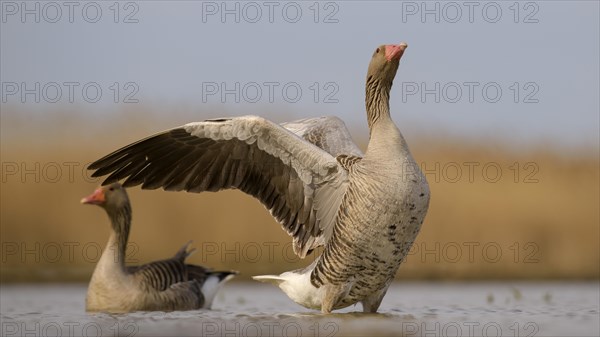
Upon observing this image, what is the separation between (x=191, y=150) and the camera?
1091cm

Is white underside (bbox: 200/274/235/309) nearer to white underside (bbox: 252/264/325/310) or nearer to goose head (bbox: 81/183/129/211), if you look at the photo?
goose head (bbox: 81/183/129/211)

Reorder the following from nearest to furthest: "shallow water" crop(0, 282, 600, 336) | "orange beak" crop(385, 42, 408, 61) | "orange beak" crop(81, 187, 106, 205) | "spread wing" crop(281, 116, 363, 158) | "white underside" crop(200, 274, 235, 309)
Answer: "shallow water" crop(0, 282, 600, 336), "orange beak" crop(385, 42, 408, 61), "spread wing" crop(281, 116, 363, 158), "white underside" crop(200, 274, 235, 309), "orange beak" crop(81, 187, 106, 205)

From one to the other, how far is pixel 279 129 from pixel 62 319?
10.9 ft

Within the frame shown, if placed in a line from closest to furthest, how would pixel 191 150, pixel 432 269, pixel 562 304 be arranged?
pixel 191 150 < pixel 562 304 < pixel 432 269

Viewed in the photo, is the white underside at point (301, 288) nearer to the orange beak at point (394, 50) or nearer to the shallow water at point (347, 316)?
the shallow water at point (347, 316)

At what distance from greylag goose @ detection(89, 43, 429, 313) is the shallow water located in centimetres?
45

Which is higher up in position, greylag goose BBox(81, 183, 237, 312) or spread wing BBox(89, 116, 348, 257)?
spread wing BBox(89, 116, 348, 257)

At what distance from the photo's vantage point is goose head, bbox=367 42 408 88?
10453mm

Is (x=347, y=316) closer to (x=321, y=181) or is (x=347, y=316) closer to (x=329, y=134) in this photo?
(x=321, y=181)

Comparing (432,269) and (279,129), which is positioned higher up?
(279,129)

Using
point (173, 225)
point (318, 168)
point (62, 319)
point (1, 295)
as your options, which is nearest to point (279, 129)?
point (318, 168)

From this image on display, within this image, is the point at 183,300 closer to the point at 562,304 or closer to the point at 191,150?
the point at 191,150

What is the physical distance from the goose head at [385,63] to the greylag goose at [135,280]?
13.9 ft

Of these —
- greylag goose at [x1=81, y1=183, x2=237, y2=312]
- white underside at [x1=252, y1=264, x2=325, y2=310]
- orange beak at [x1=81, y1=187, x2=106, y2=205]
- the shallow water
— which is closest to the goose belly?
white underside at [x1=252, y1=264, x2=325, y2=310]
